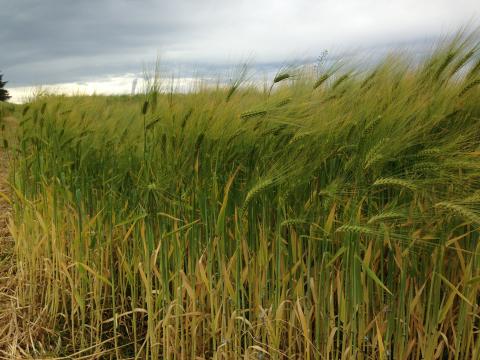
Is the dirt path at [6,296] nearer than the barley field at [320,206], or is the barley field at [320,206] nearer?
the barley field at [320,206]

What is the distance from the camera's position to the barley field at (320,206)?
1438mm

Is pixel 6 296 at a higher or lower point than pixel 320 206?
lower

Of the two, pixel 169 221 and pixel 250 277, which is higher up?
pixel 169 221

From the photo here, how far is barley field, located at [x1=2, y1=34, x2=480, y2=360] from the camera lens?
1.44 metres

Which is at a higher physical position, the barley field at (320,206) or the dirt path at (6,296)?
the barley field at (320,206)

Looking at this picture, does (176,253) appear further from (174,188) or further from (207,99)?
(207,99)

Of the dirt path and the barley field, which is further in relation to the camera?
the dirt path

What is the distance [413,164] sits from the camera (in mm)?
1480

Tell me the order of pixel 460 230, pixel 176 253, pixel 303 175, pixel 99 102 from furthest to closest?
pixel 99 102, pixel 176 253, pixel 460 230, pixel 303 175

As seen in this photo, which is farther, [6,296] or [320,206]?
[6,296]

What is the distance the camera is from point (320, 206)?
4.91 ft

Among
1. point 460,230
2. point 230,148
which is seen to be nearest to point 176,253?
point 230,148

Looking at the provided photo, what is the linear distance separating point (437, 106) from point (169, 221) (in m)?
1.04

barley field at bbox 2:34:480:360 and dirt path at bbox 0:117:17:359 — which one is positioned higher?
barley field at bbox 2:34:480:360
